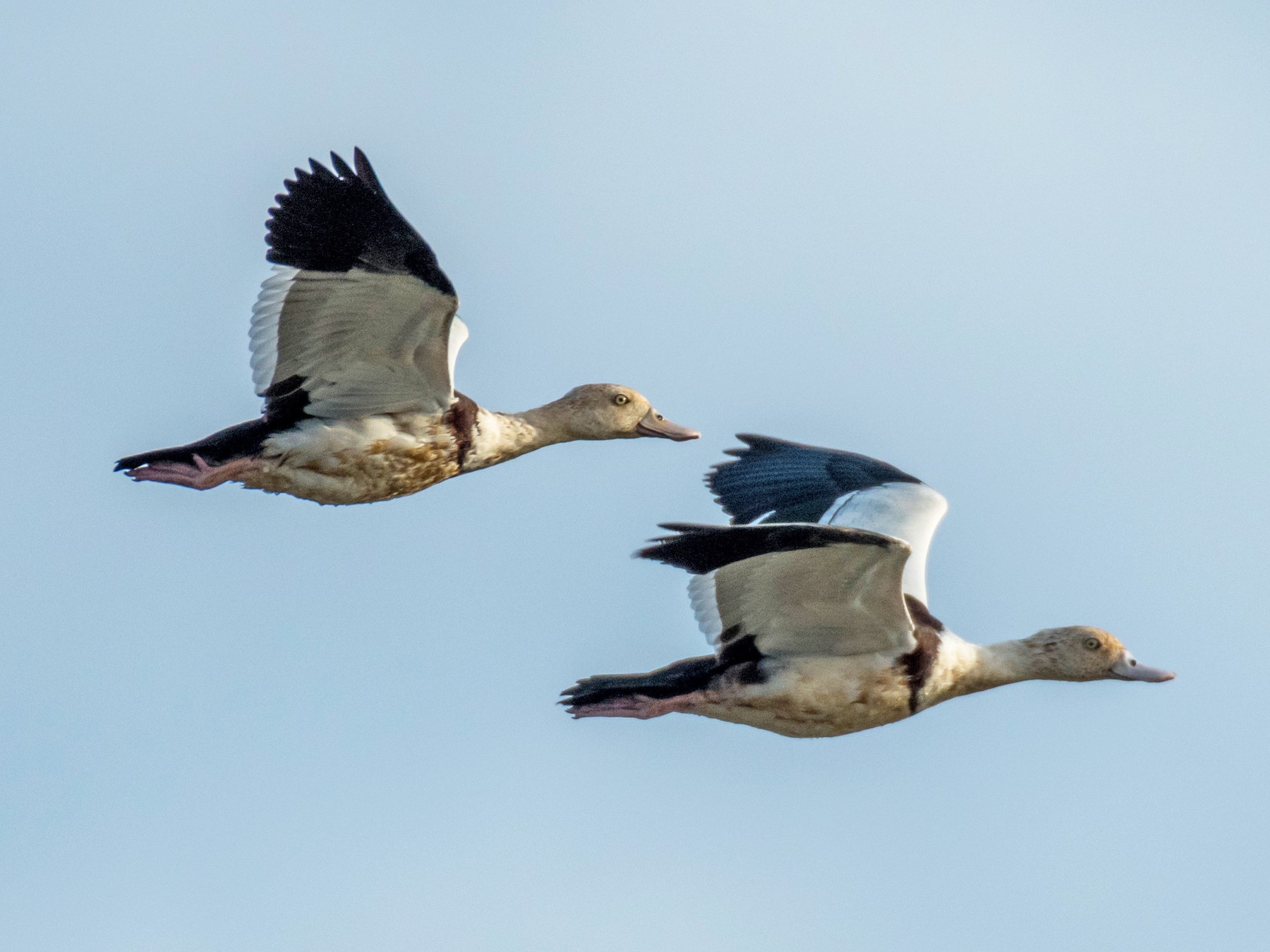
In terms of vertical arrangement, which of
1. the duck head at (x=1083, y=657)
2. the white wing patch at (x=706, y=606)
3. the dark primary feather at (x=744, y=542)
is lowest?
the duck head at (x=1083, y=657)

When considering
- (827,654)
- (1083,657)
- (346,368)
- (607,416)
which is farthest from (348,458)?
(1083,657)

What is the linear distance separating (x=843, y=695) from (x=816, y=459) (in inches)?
97.5

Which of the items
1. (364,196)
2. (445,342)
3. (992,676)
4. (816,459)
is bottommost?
(992,676)

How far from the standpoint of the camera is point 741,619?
1099cm

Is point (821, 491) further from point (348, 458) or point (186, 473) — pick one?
point (186, 473)

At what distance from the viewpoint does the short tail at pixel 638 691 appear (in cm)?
1095

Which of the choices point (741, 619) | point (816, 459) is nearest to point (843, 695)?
point (741, 619)

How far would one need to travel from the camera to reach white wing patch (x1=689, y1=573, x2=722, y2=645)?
10953 millimetres

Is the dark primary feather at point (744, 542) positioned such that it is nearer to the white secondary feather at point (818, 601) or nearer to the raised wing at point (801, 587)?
the raised wing at point (801, 587)

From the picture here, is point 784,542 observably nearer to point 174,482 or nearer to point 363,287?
point 363,287

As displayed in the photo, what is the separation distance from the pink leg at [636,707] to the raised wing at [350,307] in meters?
1.91

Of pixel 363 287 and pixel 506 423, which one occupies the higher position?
pixel 363 287

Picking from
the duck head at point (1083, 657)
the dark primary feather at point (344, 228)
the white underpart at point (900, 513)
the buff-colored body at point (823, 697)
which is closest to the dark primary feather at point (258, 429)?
the dark primary feather at point (344, 228)

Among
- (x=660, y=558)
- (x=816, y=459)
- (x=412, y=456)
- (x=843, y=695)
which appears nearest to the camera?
(x=660, y=558)
